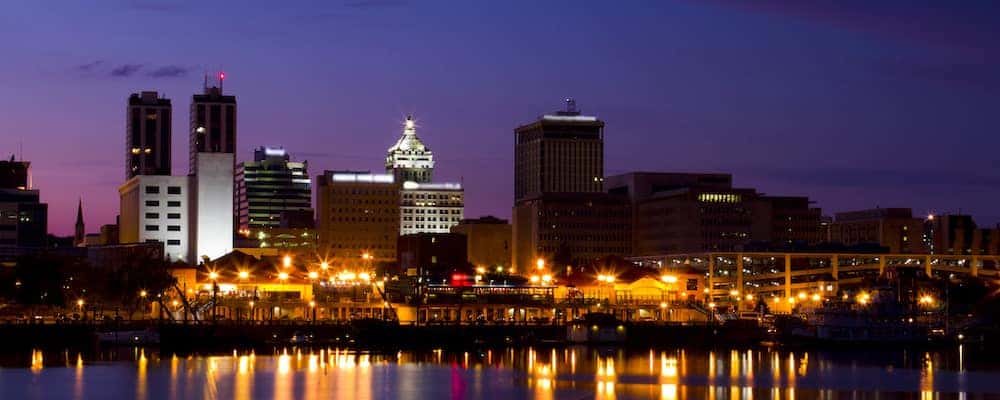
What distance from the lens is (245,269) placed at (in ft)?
604

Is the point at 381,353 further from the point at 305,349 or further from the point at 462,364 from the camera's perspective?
the point at 462,364

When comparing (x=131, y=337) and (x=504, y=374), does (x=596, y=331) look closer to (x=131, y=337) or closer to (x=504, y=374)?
(x=504, y=374)

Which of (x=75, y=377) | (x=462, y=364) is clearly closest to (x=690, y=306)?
(x=462, y=364)

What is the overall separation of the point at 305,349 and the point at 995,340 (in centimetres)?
7155

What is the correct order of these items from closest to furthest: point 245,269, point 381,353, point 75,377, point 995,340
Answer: point 75,377 < point 381,353 < point 995,340 < point 245,269

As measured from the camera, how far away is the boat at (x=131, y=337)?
151 meters

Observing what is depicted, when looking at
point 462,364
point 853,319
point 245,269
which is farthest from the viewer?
point 245,269

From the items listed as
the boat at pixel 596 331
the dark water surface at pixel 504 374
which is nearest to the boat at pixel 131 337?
the dark water surface at pixel 504 374

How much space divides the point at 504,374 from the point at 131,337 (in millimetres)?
48556

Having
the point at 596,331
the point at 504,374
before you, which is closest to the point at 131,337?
the point at 596,331

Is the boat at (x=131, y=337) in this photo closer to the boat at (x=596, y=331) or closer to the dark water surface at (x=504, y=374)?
the dark water surface at (x=504, y=374)

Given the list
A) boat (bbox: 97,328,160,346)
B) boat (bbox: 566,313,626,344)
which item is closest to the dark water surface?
boat (bbox: 97,328,160,346)

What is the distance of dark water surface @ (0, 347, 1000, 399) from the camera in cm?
10231

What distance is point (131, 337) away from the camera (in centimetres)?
15175
